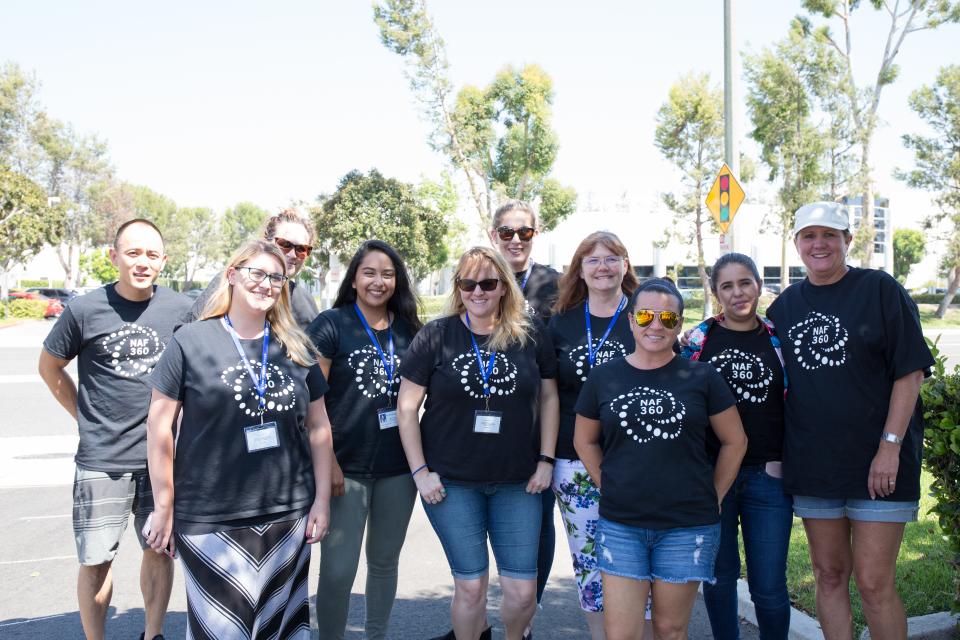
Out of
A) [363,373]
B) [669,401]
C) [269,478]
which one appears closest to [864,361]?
[669,401]

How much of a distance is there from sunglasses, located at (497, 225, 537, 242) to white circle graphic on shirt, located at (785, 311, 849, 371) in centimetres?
169

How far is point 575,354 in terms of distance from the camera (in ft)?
12.1

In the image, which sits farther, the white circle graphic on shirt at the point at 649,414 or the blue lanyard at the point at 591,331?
the blue lanyard at the point at 591,331

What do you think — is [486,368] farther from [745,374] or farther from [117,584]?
[117,584]

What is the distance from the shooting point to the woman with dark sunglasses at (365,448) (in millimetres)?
3656

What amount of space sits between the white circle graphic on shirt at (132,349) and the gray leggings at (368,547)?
1208 mm

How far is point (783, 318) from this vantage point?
349cm

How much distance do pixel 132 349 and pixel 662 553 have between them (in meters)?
2.76

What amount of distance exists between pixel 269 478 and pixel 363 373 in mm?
803

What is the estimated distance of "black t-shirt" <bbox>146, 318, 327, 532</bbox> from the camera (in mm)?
2955

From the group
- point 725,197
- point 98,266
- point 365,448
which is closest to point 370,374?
point 365,448

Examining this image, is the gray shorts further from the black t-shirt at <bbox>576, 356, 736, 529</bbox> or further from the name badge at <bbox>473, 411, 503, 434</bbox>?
the black t-shirt at <bbox>576, 356, 736, 529</bbox>

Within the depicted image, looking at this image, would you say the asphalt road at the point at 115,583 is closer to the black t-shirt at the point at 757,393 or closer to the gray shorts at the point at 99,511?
the gray shorts at the point at 99,511

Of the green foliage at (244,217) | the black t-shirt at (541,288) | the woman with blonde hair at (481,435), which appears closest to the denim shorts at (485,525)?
the woman with blonde hair at (481,435)
